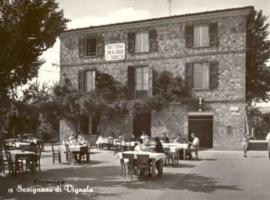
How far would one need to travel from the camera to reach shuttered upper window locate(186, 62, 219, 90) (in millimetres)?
25797

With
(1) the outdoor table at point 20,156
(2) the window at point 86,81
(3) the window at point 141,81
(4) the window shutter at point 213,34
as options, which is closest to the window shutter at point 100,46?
(2) the window at point 86,81

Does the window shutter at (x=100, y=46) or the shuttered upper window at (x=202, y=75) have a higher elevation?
the window shutter at (x=100, y=46)

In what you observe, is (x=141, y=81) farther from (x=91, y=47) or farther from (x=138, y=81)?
(x=91, y=47)

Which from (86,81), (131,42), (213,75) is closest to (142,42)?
(131,42)

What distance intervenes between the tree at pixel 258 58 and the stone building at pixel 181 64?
24.4ft

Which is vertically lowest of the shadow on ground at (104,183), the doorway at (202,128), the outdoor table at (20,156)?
the shadow on ground at (104,183)

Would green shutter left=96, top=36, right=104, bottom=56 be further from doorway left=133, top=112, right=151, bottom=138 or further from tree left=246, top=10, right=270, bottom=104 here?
tree left=246, top=10, right=270, bottom=104

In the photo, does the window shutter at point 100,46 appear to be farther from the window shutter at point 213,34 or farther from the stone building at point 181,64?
the window shutter at point 213,34

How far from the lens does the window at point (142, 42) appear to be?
2795cm

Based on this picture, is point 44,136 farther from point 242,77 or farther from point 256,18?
point 256,18

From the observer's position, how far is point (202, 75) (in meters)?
26.3

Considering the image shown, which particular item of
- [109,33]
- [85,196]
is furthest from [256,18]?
[85,196]

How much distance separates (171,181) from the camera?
12.5m

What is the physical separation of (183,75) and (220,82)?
250 cm
